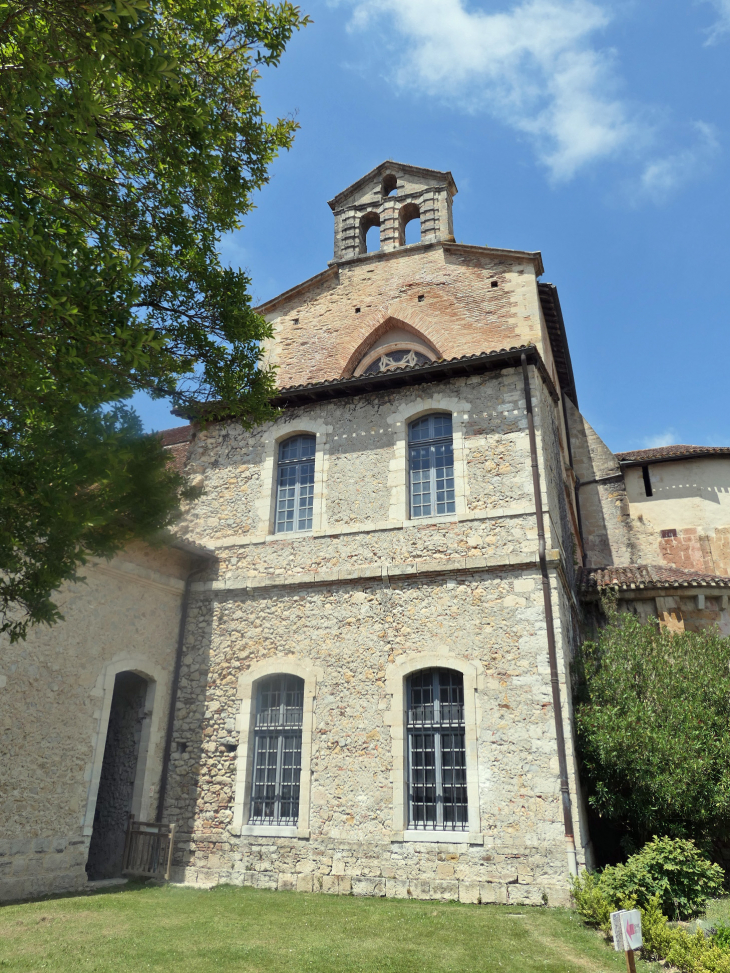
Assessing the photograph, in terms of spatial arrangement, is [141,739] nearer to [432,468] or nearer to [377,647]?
[377,647]

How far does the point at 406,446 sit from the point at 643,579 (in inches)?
184

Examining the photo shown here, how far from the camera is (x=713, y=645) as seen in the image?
34.3 ft

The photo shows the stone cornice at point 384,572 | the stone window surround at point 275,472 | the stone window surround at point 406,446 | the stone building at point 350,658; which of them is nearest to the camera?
the stone building at point 350,658

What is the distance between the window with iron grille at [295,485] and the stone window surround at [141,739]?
3190 millimetres

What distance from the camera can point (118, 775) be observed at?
37.1 feet

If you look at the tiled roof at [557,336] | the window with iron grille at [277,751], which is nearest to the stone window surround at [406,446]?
the window with iron grille at [277,751]

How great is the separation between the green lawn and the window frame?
540 centimetres

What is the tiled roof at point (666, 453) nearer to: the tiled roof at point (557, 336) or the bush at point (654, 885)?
the tiled roof at point (557, 336)

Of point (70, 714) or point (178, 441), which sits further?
point (178, 441)

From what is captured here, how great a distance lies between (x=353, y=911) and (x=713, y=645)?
6.27 metres

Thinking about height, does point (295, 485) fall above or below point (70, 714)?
above

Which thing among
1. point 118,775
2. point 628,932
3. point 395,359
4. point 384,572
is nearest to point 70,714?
point 118,775

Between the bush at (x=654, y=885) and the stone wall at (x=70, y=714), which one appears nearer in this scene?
the bush at (x=654, y=885)

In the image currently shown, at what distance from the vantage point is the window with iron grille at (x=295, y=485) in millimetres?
12273
